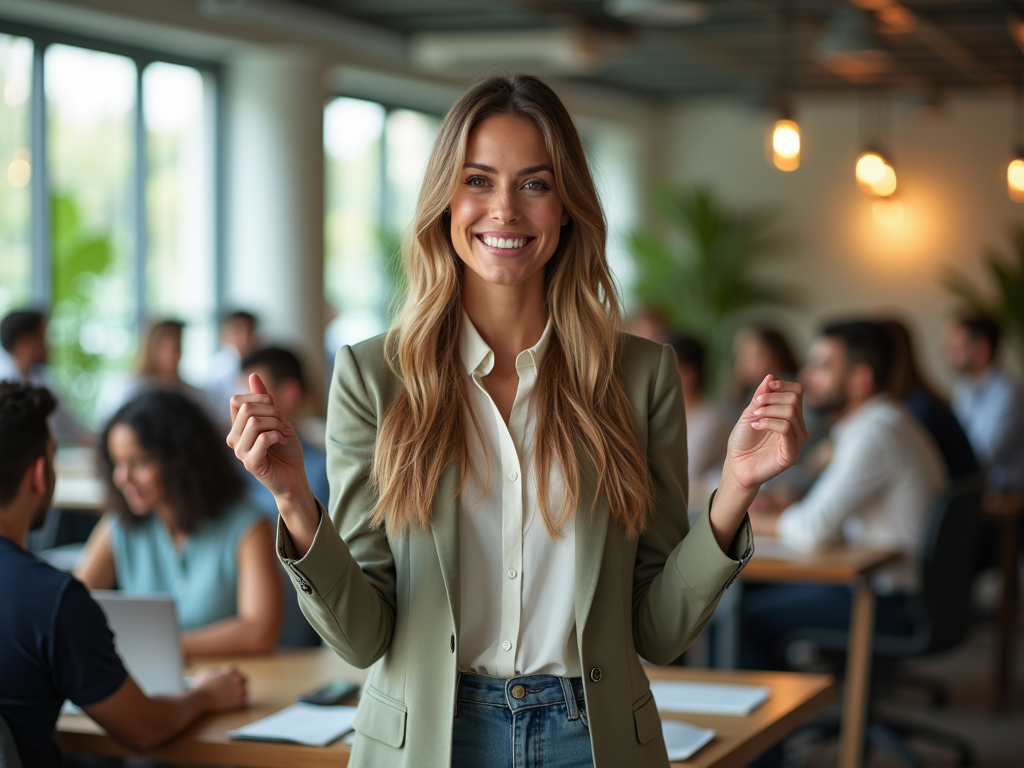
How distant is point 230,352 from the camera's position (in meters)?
7.68

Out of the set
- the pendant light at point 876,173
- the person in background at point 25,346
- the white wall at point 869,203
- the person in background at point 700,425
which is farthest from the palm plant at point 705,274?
the person in background at point 25,346

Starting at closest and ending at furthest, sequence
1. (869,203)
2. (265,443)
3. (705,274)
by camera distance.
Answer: (265,443) < (705,274) < (869,203)

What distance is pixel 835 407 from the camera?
15.7 feet

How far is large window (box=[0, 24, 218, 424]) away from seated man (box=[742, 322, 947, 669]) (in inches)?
186

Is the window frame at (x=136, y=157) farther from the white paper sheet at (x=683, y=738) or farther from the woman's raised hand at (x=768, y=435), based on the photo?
the woman's raised hand at (x=768, y=435)

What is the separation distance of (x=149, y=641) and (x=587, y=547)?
1172 millimetres

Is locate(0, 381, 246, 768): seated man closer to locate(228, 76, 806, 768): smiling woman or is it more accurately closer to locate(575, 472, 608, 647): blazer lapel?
locate(228, 76, 806, 768): smiling woman

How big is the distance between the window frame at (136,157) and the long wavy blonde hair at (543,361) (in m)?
5.95

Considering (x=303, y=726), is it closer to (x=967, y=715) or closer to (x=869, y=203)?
(x=967, y=715)

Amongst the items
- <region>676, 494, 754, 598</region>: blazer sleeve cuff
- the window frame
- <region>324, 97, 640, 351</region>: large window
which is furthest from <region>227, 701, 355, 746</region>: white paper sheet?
<region>324, 97, 640, 351</region>: large window

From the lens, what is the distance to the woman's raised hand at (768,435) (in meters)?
1.63

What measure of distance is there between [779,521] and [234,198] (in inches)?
205

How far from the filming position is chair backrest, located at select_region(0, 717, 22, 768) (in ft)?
6.33

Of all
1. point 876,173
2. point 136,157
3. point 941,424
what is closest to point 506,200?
point 941,424
